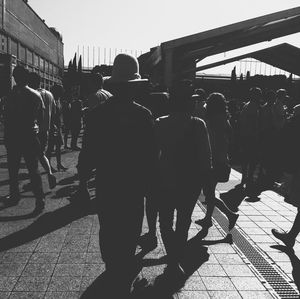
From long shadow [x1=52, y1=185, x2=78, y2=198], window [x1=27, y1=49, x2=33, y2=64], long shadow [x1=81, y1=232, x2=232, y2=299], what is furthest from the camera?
window [x1=27, y1=49, x2=33, y2=64]

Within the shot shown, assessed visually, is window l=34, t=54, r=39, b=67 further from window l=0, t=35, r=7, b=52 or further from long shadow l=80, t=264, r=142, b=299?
long shadow l=80, t=264, r=142, b=299

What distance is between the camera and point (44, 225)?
5.27 meters

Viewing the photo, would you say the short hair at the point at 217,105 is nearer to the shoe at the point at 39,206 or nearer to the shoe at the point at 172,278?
the shoe at the point at 172,278

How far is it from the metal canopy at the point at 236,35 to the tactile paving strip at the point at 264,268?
969 centimetres

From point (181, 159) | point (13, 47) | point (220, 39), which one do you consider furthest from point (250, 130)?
point (13, 47)

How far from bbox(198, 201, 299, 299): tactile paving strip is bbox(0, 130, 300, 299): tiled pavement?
3.0 inches

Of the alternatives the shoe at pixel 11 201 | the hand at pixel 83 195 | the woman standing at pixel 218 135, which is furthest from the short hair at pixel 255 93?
the hand at pixel 83 195

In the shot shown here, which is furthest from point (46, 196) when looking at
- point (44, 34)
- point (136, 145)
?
point (44, 34)

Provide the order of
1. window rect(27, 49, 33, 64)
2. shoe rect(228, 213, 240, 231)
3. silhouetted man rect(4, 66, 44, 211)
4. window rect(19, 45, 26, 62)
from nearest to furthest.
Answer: shoe rect(228, 213, 240, 231)
silhouetted man rect(4, 66, 44, 211)
window rect(19, 45, 26, 62)
window rect(27, 49, 33, 64)

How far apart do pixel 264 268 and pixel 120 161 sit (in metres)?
2.17

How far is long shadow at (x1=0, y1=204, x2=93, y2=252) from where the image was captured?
15.2ft

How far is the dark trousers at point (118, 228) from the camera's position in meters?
2.88

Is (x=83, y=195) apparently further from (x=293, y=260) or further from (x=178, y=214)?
(x=293, y=260)

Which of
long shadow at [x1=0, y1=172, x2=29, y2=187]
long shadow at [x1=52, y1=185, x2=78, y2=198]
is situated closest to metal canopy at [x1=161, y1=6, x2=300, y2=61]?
long shadow at [x1=0, y1=172, x2=29, y2=187]
